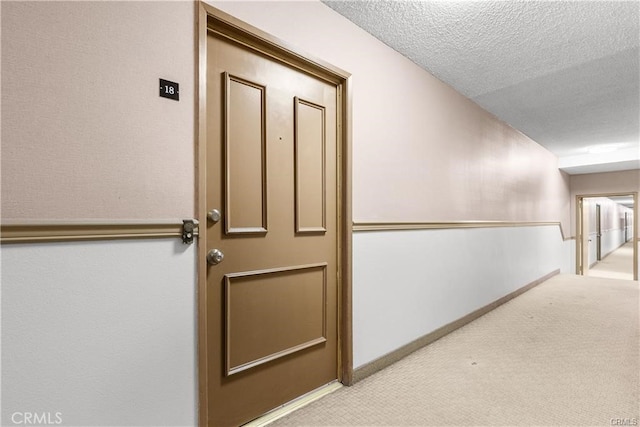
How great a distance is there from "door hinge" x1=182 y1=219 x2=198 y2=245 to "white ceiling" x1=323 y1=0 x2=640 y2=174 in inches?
59.4

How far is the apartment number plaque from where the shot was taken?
Answer: 4.26 feet

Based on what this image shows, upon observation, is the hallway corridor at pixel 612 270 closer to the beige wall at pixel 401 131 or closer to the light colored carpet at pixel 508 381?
the light colored carpet at pixel 508 381

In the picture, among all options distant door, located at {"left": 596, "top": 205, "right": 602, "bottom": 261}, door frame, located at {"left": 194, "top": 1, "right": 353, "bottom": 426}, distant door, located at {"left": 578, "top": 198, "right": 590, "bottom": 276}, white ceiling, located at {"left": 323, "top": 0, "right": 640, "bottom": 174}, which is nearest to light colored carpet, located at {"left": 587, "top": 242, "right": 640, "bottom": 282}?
distant door, located at {"left": 596, "top": 205, "right": 602, "bottom": 261}

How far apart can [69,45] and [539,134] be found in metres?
5.52

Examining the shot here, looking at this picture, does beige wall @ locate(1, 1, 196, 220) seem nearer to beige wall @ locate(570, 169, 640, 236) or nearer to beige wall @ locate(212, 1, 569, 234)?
beige wall @ locate(212, 1, 569, 234)

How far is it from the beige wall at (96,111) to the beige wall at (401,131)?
1.32 ft

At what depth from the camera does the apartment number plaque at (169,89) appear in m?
1.30

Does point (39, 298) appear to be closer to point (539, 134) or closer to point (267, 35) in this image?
point (267, 35)

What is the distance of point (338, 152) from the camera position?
208 centimetres

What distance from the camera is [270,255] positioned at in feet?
5.74

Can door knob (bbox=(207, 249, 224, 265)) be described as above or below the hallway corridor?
above

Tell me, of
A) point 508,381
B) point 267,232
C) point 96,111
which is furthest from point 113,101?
point 508,381

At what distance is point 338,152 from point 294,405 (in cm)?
150

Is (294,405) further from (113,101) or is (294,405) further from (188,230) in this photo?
(113,101)
